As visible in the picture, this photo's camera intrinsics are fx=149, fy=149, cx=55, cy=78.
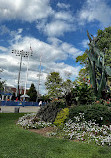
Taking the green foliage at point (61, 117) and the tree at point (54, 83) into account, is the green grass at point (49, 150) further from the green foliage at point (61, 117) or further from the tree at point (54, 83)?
the tree at point (54, 83)

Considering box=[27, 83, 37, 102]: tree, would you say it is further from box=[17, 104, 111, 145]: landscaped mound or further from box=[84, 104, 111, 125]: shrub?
box=[84, 104, 111, 125]: shrub

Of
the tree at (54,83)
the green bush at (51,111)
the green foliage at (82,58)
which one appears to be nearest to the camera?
the green bush at (51,111)

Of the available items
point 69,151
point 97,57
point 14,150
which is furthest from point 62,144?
point 97,57

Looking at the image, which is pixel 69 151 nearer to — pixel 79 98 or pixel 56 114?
pixel 56 114

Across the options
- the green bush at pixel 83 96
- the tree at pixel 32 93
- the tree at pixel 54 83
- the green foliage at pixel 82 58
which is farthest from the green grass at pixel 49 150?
the tree at pixel 32 93

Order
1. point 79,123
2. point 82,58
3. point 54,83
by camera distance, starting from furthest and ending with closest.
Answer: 1. point 54,83
2. point 82,58
3. point 79,123

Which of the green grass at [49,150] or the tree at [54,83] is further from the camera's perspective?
the tree at [54,83]

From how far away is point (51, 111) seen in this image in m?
8.46

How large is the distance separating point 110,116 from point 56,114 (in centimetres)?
274

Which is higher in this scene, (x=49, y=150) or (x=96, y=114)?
(x=96, y=114)

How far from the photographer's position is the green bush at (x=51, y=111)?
26.6 feet

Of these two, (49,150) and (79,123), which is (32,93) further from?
(49,150)

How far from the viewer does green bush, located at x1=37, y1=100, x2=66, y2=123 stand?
810 centimetres

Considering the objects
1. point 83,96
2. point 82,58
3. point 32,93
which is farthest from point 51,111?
point 32,93
